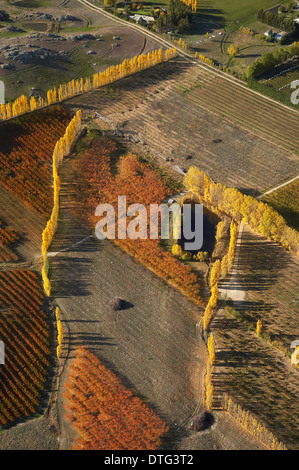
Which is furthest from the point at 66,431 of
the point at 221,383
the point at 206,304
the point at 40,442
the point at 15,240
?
the point at 15,240

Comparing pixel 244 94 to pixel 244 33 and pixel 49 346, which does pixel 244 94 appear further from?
pixel 49 346

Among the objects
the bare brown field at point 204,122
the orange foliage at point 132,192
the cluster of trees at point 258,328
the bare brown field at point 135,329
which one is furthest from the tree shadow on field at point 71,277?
the bare brown field at point 204,122

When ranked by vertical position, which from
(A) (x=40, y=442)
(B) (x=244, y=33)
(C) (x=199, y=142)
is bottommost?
(A) (x=40, y=442)

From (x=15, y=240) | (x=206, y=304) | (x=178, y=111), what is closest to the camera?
(x=206, y=304)

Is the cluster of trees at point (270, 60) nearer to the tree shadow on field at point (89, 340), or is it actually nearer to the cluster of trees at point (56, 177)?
the cluster of trees at point (56, 177)

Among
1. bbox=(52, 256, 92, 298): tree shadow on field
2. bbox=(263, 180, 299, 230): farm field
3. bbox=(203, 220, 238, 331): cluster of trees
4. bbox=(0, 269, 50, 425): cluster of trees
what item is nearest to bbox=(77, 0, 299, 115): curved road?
bbox=(263, 180, 299, 230): farm field

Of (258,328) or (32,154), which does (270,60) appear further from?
(258,328)

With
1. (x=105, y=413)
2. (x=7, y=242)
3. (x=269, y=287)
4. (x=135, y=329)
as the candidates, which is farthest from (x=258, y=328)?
(x=7, y=242)
